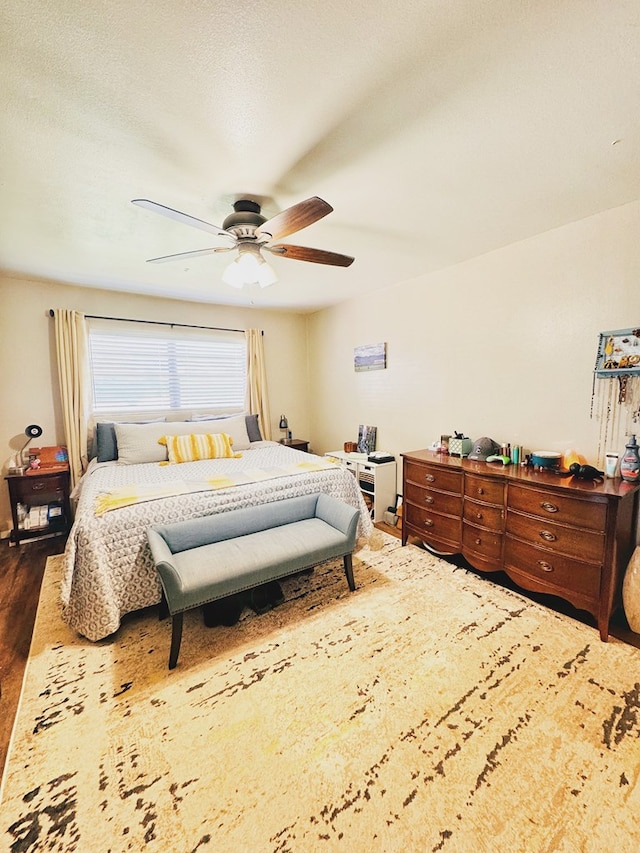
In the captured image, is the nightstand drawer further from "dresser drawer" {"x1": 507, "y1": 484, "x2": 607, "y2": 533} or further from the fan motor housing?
"dresser drawer" {"x1": 507, "y1": 484, "x2": 607, "y2": 533}

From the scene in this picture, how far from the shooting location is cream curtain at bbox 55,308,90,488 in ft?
11.1

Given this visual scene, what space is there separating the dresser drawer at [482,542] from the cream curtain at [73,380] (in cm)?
368

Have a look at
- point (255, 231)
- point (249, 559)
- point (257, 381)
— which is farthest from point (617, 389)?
point (257, 381)

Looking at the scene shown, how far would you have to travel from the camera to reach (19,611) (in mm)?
2227

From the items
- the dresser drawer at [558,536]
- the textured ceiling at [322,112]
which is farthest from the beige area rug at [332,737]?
the textured ceiling at [322,112]

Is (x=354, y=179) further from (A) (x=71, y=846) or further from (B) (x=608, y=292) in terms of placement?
(A) (x=71, y=846)

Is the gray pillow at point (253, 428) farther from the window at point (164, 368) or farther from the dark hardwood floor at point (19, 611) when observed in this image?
the dark hardwood floor at point (19, 611)

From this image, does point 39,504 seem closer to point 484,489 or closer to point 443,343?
point 484,489

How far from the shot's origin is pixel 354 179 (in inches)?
69.4

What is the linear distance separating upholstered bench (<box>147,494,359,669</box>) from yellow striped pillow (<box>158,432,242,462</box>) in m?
1.23

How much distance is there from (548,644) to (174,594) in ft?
6.74

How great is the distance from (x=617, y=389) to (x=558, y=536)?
1.03 metres

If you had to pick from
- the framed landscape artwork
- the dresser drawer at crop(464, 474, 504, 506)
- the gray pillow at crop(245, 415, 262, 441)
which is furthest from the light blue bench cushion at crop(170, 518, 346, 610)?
the framed landscape artwork

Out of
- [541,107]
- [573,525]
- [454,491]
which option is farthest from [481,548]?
[541,107]
